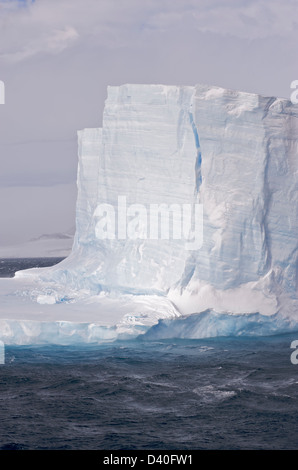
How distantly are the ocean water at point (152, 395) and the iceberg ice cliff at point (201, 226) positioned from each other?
804mm

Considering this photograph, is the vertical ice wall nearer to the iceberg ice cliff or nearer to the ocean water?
the iceberg ice cliff

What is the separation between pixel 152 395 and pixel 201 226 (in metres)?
6.35

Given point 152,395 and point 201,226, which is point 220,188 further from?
point 152,395

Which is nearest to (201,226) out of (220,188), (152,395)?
(220,188)

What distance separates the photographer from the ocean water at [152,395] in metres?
11.1

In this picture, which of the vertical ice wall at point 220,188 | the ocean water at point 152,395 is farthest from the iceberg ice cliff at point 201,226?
the ocean water at point 152,395

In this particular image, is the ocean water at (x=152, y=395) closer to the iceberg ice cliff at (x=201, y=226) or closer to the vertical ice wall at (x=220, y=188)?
the iceberg ice cliff at (x=201, y=226)

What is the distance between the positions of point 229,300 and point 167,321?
183 centimetres

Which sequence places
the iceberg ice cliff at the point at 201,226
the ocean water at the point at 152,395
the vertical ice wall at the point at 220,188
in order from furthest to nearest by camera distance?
1. the vertical ice wall at the point at 220,188
2. the iceberg ice cliff at the point at 201,226
3. the ocean water at the point at 152,395

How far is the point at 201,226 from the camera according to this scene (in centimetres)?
1853

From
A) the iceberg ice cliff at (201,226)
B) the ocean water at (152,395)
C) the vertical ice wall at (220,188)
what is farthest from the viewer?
the vertical ice wall at (220,188)

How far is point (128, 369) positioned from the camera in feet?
49.1

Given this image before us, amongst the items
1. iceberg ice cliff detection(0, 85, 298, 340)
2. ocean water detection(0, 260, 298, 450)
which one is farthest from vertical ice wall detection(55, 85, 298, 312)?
ocean water detection(0, 260, 298, 450)
